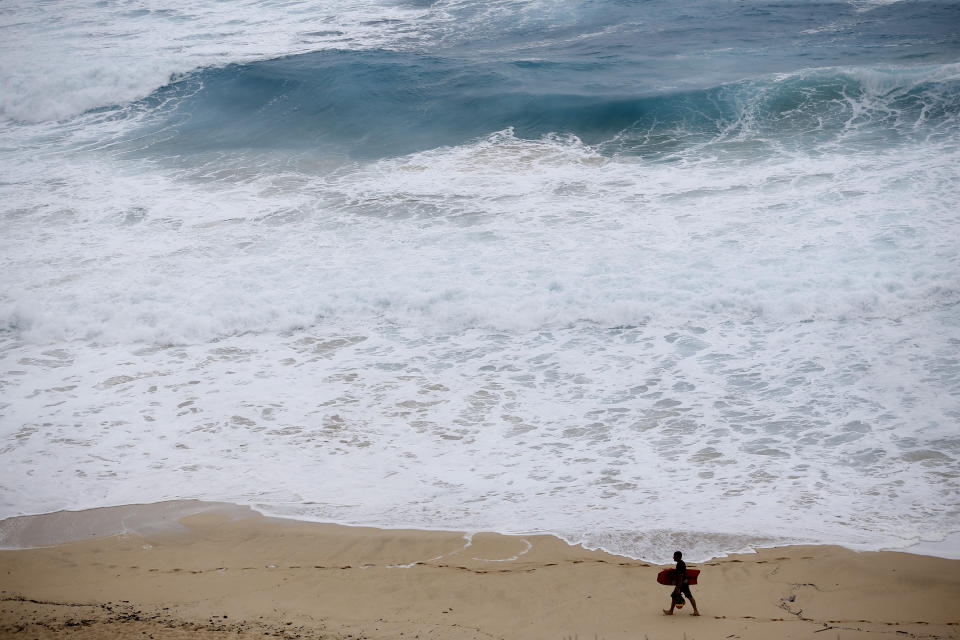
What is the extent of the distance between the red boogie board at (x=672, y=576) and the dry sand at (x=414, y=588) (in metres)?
0.21

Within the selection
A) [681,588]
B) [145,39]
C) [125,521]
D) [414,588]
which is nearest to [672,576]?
[681,588]

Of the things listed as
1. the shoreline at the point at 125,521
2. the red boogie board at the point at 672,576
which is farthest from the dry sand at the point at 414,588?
the red boogie board at the point at 672,576

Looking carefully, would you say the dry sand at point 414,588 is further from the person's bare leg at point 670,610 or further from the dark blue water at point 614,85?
the dark blue water at point 614,85

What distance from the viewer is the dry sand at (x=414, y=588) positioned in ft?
20.4

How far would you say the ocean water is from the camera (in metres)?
8.60

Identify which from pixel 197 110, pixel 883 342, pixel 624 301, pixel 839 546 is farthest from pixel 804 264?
pixel 197 110

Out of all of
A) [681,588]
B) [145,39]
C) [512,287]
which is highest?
[145,39]

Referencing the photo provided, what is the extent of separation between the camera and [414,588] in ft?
22.7

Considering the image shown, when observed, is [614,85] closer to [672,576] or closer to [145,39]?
[672,576]

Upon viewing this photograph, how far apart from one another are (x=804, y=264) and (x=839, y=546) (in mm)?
6502

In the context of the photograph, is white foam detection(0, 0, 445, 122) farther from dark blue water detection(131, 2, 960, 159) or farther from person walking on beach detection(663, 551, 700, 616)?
person walking on beach detection(663, 551, 700, 616)

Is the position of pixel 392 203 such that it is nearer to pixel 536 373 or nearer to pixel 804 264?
pixel 536 373

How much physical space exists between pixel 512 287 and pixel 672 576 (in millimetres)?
7005

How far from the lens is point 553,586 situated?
6820mm
